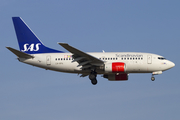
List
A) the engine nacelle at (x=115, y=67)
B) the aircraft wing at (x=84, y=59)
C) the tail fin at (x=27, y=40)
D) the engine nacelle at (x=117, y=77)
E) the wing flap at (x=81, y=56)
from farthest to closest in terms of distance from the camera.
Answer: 1. the tail fin at (x=27, y=40)
2. the engine nacelle at (x=117, y=77)
3. the engine nacelle at (x=115, y=67)
4. the aircraft wing at (x=84, y=59)
5. the wing flap at (x=81, y=56)

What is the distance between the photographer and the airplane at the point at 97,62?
140ft

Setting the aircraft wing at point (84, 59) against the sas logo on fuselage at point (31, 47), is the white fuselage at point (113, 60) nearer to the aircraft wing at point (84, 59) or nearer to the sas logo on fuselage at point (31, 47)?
the aircraft wing at point (84, 59)

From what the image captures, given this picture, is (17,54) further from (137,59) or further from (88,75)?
(137,59)

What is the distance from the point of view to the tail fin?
4653 centimetres

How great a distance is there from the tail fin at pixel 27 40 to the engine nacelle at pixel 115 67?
8.79 meters

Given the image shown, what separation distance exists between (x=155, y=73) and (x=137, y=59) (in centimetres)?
308

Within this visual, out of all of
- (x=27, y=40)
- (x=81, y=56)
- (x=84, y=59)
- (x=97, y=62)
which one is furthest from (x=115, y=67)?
(x=27, y=40)

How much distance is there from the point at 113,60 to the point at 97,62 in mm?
2226

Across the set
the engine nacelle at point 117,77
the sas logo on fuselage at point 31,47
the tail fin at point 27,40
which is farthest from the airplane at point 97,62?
the sas logo on fuselage at point 31,47

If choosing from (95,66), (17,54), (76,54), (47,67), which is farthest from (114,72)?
(17,54)

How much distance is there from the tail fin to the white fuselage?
143 centimetres

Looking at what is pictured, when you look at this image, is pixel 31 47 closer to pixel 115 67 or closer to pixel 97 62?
pixel 97 62

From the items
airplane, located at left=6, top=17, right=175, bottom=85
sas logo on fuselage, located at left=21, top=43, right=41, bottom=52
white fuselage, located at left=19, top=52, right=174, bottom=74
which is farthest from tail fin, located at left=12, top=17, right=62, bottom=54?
white fuselage, located at left=19, top=52, right=174, bottom=74

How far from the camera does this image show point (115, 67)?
42469 mm
